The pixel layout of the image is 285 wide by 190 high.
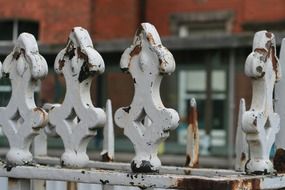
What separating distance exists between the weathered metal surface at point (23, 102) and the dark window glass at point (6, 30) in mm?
14038

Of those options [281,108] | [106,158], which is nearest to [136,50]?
[281,108]

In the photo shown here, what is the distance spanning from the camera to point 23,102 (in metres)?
2.89

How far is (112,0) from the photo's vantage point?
18.6m

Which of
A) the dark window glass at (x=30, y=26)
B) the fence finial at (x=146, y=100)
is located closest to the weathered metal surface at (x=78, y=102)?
the fence finial at (x=146, y=100)

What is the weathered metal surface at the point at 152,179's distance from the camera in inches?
95.4

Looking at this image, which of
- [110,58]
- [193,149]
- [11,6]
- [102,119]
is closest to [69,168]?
[102,119]

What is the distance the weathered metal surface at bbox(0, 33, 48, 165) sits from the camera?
284 cm

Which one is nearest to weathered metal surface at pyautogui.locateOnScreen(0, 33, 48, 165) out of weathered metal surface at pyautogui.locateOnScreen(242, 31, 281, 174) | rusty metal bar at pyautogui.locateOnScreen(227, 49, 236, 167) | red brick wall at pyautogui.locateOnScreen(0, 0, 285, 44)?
weathered metal surface at pyautogui.locateOnScreen(242, 31, 281, 174)

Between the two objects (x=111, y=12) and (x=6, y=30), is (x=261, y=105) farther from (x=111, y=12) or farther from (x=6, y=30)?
(x=111, y=12)

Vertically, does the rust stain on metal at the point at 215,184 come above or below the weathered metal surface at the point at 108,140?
below

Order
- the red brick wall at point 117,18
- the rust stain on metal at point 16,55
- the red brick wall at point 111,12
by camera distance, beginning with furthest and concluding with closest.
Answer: the red brick wall at point 117,18 < the red brick wall at point 111,12 < the rust stain on metal at point 16,55

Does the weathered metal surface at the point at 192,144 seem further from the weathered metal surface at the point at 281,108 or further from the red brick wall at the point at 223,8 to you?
the red brick wall at the point at 223,8

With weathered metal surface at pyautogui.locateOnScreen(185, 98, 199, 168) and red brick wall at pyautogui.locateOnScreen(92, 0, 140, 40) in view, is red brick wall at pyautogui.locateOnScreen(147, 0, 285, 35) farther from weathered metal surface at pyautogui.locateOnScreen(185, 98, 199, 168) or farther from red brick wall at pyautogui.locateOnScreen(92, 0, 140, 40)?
weathered metal surface at pyautogui.locateOnScreen(185, 98, 199, 168)

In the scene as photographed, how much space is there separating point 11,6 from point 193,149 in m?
13.2
